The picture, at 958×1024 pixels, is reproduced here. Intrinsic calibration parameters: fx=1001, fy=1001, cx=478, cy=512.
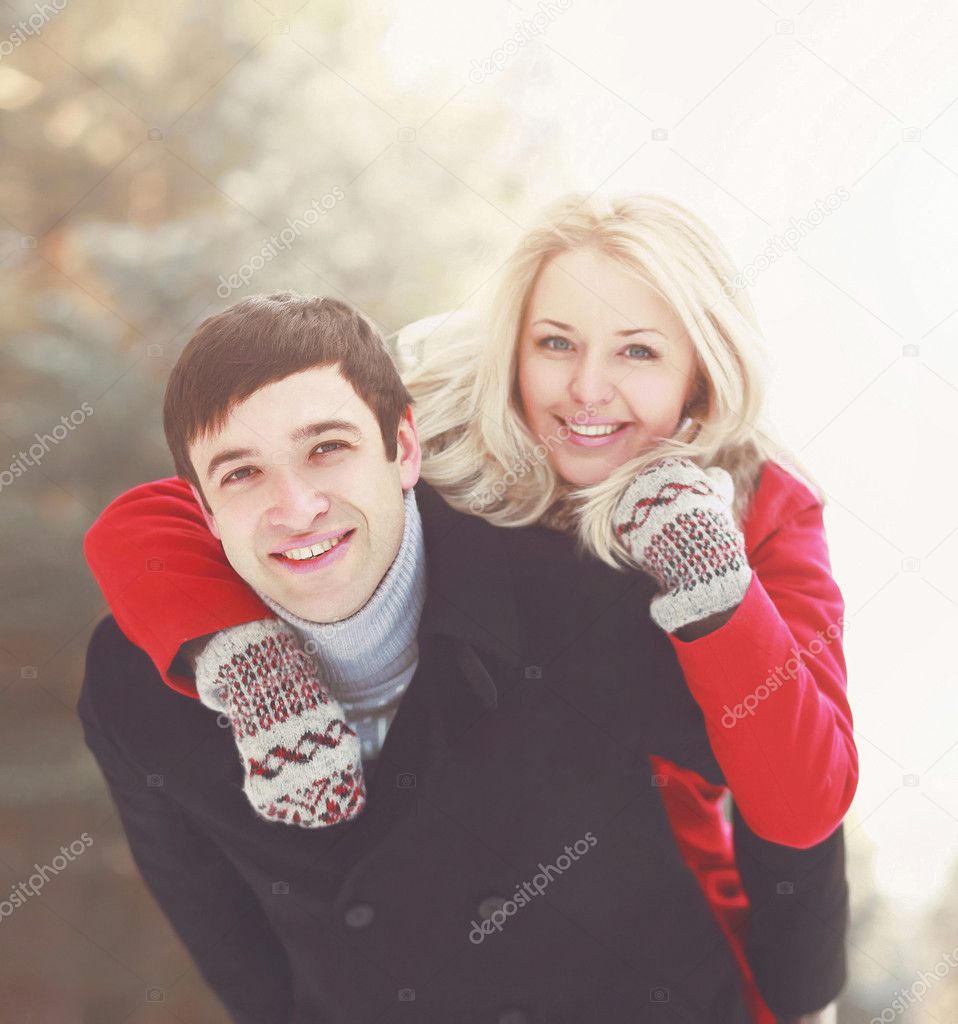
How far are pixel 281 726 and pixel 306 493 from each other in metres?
0.26

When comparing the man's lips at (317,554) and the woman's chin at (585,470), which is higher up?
the woman's chin at (585,470)

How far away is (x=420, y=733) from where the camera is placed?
1237 millimetres

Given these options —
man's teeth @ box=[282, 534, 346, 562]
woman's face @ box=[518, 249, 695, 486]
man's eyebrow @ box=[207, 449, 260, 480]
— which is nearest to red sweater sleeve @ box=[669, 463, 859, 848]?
woman's face @ box=[518, 249, 695, 486]

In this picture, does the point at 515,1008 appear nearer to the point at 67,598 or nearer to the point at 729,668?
the point at 729,668

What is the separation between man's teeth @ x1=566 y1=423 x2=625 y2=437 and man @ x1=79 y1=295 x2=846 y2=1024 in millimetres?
137

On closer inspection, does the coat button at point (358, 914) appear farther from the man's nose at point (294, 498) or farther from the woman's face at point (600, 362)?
the woman's face at point (600, 362)

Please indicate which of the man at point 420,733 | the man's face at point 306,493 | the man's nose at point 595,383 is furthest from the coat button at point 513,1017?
the man's nose at point 595,383

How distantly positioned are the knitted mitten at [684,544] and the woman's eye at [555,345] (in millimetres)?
214

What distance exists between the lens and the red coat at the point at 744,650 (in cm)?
110

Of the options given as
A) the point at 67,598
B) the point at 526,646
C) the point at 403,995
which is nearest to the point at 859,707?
the point at 526,646

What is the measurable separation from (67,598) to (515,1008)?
2.71 ft

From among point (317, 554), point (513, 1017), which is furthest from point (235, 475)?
point (513, 1017)

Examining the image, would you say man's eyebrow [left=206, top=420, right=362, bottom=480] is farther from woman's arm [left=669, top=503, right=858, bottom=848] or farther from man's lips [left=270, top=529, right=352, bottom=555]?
woman's arm [left=669, top=503, right=858, bottom=848]

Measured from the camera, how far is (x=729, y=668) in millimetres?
1097
